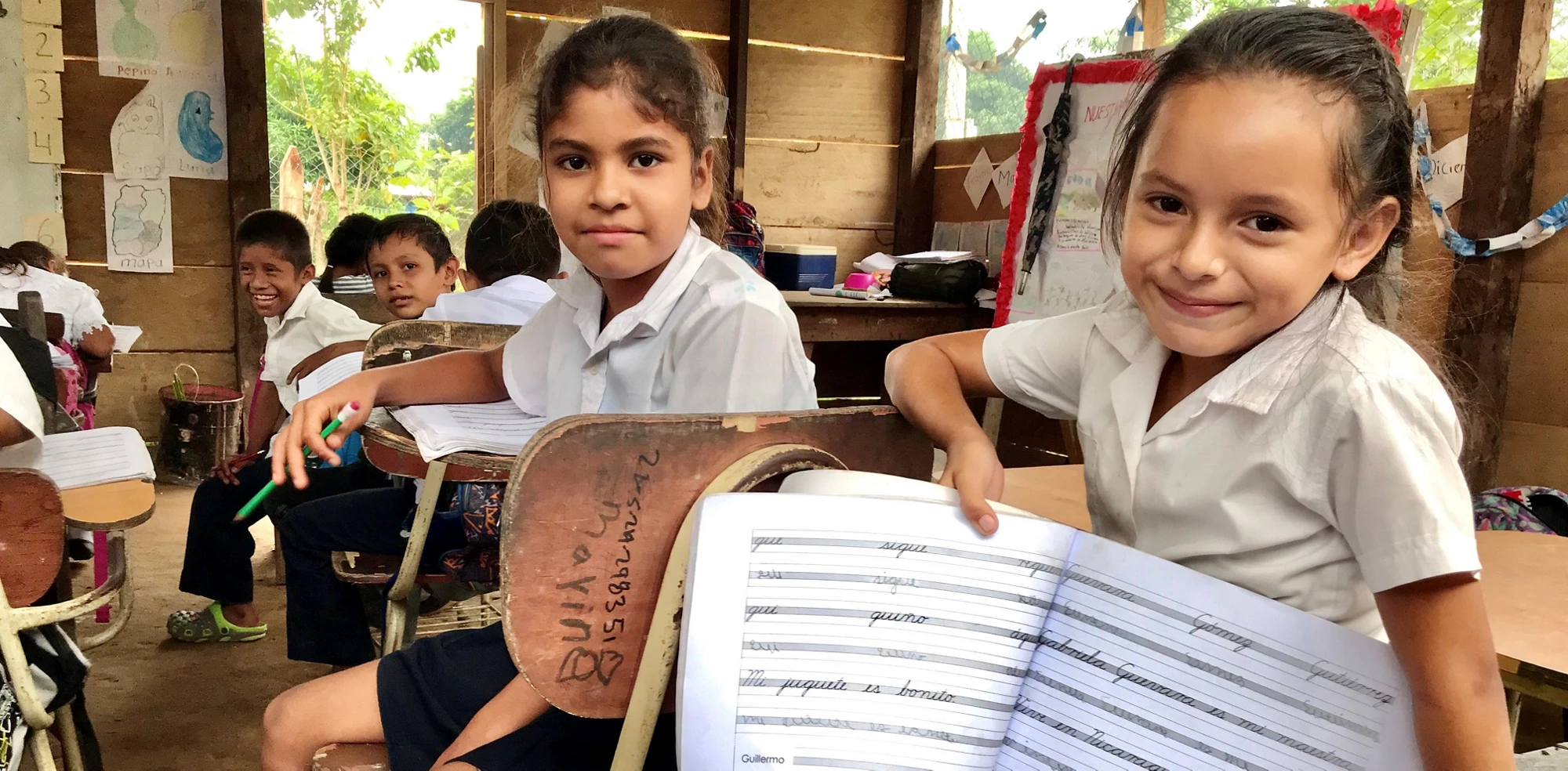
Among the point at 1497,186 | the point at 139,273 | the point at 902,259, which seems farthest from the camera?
the point at 902,259

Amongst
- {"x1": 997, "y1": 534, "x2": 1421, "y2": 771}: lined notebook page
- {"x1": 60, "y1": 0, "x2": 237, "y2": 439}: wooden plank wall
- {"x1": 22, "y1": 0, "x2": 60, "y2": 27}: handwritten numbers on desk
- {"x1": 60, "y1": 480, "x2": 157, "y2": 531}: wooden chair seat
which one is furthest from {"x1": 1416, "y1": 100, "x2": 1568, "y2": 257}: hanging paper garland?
{"x1": 22, "y1": 0, "x2": 60, "y2": 27}: handwritten numbers on desk

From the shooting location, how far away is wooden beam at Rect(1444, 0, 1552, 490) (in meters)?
2.24

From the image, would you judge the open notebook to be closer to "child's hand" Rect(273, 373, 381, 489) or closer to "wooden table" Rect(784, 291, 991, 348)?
"child's hand" Rect(273, 373, 381, 489)

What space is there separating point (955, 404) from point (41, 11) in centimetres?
377

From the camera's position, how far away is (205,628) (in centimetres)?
240

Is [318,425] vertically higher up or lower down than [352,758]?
higher up

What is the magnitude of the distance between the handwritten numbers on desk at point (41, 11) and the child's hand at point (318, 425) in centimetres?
313

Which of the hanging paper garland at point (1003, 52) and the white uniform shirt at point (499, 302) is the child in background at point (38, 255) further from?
the hanging paper garland at point (1003, 52)

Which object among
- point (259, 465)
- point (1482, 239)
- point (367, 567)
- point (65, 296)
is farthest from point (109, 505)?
point (1482, 239)

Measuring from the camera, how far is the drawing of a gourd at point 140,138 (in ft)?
11.4

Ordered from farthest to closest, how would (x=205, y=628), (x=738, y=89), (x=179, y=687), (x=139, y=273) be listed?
(x=738, y=89), (x=139, y=273), (x=205, y=628), (x=179, y=687)

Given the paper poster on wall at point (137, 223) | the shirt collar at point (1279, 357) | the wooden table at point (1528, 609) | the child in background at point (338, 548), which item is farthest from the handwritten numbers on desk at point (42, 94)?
the wooden table at point (1528, 609)

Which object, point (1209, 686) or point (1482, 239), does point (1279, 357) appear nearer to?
point (1209, 686)

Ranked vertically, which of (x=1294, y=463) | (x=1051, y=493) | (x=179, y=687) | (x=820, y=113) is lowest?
(x=179, y=687)
